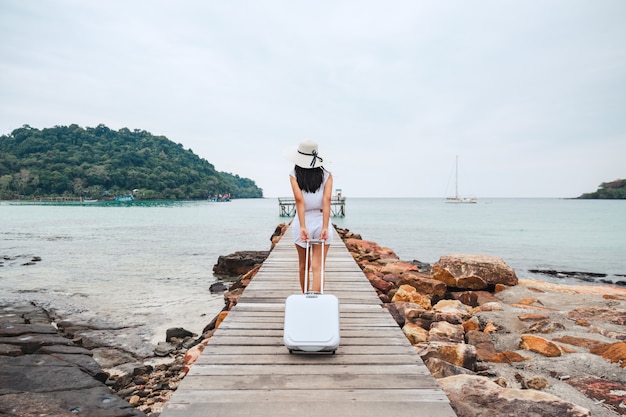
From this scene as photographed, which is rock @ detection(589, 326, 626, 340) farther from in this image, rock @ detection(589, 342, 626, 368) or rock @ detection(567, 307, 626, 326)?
rock @ detection(589, 342, 626, 368)

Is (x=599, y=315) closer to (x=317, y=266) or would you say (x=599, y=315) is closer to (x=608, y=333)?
(x=608, y=333)

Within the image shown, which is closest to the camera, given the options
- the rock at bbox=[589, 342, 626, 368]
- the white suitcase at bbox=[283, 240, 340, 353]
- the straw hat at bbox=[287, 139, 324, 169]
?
the white suitcase at bbox=[283, 240, 340, 353]

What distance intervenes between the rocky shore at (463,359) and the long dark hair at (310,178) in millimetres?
2037

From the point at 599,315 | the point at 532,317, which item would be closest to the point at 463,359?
the point at 532,317

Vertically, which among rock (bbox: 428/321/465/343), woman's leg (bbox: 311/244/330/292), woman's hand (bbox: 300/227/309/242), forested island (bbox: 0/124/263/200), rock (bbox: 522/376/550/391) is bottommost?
rock (bbox: 522/376/550/391)

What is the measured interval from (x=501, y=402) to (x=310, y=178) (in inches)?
92.6

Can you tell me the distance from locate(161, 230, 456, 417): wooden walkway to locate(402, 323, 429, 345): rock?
0.69m

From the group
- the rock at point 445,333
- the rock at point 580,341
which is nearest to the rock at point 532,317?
the rock at point 580,341

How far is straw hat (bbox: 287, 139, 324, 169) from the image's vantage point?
3617 millimetres

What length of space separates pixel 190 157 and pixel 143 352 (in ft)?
495

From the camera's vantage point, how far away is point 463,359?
411cm

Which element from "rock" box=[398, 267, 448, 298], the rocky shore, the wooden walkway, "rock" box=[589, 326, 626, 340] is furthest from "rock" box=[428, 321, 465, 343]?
"rock" box=[398, 267, 448, 298]

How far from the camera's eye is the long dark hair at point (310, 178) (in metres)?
3.72

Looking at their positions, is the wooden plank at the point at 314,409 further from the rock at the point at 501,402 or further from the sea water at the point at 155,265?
the sea water at the point at 155,265
